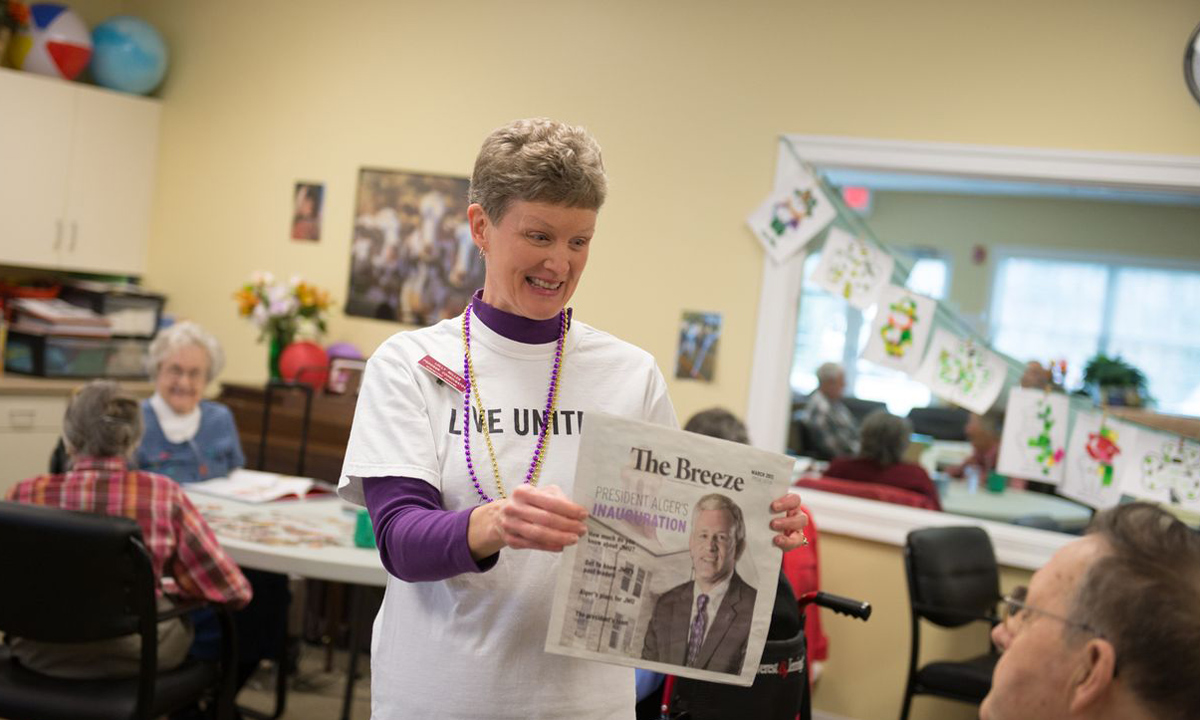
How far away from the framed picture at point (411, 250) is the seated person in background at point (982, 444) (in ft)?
6.76

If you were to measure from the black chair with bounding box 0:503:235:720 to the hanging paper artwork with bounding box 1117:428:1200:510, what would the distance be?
3.17 metres

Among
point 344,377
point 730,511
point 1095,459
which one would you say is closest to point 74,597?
point 730,511

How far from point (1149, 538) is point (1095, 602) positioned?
3.2 inches

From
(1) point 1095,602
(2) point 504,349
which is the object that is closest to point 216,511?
(2) point 504,349

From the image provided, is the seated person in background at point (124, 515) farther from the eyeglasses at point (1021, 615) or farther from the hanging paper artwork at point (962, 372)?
the hanging paper artwork at point (962, 372)

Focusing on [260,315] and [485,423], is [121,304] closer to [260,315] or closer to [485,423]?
[260,315]

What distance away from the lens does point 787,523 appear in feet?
4.49

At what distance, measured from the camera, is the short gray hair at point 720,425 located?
10.3 ft

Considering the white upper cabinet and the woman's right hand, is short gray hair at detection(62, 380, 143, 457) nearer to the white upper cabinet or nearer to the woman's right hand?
the woman's right hand

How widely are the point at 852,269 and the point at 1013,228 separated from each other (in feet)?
2.15

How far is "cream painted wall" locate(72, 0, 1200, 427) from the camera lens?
13.5ft

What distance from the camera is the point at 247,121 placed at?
18.1ft

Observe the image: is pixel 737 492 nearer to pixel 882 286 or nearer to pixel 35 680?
pixel 35 680

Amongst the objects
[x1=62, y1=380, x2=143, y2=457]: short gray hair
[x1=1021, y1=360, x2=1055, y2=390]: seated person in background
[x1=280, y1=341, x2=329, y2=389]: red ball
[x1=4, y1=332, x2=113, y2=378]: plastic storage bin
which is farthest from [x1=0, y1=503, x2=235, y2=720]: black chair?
[x1=1021, y1=360, x2=1055, y2=390]: seated person in background
